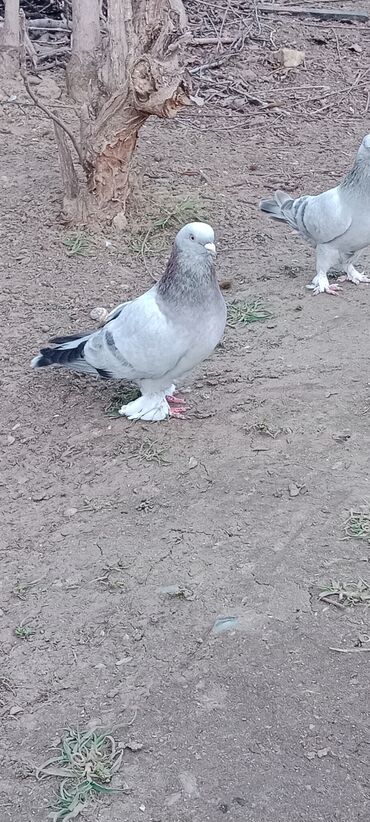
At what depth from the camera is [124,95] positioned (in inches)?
235

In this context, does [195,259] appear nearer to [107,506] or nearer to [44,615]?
[107,506]

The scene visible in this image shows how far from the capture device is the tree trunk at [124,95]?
5.74m

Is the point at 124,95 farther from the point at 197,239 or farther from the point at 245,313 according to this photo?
the point at 197,239

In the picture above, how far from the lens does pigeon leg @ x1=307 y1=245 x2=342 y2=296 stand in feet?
19.1

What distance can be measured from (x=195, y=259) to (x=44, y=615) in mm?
1674

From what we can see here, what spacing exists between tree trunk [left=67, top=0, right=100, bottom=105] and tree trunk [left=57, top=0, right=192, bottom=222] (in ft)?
6.27

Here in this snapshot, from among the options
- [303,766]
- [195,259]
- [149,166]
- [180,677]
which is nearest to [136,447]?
[195,259]

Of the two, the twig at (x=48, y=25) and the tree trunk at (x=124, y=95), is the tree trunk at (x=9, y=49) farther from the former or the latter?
the tree trunk at (x=124, y=95)

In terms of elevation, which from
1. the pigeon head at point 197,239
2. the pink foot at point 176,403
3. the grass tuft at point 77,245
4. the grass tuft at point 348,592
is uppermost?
the pigeon head at point 197,239

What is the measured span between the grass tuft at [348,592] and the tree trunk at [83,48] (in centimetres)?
576

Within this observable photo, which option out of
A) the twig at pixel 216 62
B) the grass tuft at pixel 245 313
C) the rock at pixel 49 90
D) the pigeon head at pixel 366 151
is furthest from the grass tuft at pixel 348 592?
the twig at pixel 216 62

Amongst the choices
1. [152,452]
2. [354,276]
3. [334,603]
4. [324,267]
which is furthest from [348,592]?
[354,276]

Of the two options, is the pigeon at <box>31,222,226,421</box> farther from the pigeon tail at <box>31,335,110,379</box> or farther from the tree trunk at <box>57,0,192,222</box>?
the tree trunk at <box>57,0,192,222</box>

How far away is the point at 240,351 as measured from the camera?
5.25 m
